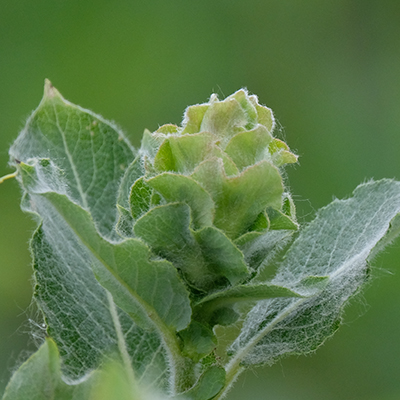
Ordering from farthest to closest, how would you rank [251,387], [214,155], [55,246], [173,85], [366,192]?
[173,85] → [251,387] → [366,192] → [55,246] → [214,155]

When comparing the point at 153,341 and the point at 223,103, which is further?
the point at 153,341

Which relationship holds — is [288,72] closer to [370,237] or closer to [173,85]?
[173,85]

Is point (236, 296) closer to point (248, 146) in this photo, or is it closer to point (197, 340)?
point (197, 340)

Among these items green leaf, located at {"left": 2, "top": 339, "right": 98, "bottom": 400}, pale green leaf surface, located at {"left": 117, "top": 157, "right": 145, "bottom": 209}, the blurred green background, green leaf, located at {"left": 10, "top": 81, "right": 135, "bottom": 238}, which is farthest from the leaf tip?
the blurred green background

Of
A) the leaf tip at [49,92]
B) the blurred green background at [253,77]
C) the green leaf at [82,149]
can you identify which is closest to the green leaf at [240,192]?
the green leaf at [82,149]

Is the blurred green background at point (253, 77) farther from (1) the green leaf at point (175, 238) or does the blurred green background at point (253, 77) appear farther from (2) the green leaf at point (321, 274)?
(1) the green leaf at point (175, 238)

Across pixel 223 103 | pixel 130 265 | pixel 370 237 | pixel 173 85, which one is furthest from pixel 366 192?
pixel 173 85
